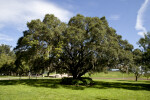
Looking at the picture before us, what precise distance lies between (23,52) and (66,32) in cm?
753

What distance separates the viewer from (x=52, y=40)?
2141 centimetres

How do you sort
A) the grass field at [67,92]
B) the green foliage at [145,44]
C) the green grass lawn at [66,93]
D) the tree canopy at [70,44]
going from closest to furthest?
1. the green grass lawn at [66,93]
2. the grass field at [67,92]
3. the tree canopy at [70,44]
4. the green foliage at [145,44]

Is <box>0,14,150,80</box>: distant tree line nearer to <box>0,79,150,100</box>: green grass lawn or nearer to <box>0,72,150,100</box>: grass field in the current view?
<box>0,72,150,100</box>: grass field

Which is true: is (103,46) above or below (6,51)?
below

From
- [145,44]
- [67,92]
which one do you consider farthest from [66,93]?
[145,44]

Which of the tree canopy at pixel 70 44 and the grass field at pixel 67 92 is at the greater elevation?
the tree canopy at pixel 70 44

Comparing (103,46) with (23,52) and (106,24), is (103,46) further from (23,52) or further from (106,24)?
(23,52)

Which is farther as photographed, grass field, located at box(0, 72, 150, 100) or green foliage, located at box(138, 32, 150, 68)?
green foliage, located at box(138, 32, 150, 68)

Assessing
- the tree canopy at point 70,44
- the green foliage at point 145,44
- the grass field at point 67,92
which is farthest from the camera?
the green foliage at point 145,44

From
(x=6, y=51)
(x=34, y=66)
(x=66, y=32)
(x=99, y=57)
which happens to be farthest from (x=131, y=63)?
(x=6, y=51)

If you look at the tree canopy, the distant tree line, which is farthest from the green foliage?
the tree canopy

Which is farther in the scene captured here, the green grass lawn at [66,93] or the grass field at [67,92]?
the grass field at [67,92]

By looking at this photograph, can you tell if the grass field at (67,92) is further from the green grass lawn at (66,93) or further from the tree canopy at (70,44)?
the tree canopy at (70,44)

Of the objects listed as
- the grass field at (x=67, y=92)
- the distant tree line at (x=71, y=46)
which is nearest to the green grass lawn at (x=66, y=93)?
the grass field at (x=67, y=92)
